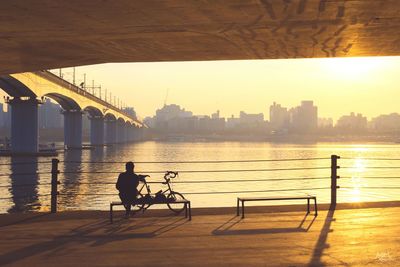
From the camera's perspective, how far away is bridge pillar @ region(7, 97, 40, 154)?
77.2 metres

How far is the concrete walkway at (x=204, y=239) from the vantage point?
798 centimetres

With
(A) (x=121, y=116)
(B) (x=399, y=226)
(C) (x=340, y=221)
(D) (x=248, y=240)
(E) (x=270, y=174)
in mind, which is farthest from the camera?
(A) (x=121, y=116)

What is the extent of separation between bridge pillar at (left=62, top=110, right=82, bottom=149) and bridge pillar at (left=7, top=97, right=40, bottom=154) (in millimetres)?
26116

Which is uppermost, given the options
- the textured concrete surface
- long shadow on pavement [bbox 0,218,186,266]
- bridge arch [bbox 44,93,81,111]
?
bridge arch [bbox 44,93,81,111]

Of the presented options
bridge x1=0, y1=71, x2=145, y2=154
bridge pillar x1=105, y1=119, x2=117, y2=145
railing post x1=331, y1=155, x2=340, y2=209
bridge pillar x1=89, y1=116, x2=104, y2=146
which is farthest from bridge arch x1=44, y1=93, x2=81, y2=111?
railing post x1=331, y1=155, x2=340, y2=209

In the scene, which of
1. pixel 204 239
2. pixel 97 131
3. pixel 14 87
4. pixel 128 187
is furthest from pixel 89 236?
pixel 97 131

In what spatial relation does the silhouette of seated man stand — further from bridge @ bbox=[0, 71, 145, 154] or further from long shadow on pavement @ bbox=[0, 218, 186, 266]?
bridge @ bbox=[0, 71, 145, 154]

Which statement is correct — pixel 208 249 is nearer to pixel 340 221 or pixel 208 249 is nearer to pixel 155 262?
pixel 155 262

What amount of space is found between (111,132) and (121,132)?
21250mm

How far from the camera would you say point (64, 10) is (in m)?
8.22

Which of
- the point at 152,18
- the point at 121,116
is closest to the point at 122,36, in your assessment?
the point at 152,18

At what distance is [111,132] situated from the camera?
16275 cm

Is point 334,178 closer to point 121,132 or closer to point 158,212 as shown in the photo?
point 158,212

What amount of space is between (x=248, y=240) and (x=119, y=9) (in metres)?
4.45
